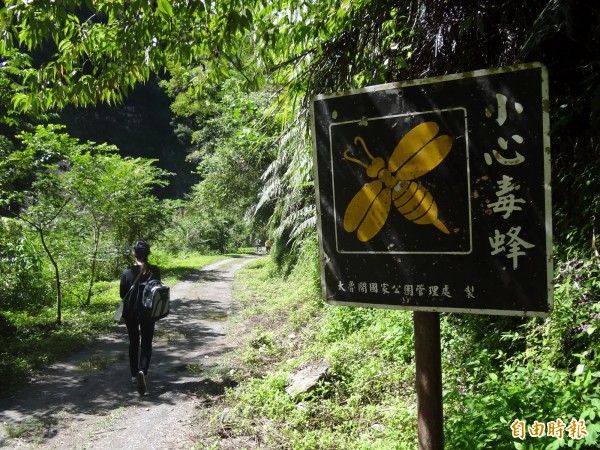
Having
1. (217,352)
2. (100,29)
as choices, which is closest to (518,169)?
(100,29)

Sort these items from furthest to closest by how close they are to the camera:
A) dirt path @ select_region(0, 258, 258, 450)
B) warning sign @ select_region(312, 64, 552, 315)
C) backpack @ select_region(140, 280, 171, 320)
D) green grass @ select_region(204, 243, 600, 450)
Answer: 1. backpack @ select_region(140, 280, 171, 320)
2. dirt path @ select_region(0, 258, 258, 450)
3. green grass @ select_region(204, 243, 600, 450)
4. warning sign @ select_region(312, 64, 552, 315)

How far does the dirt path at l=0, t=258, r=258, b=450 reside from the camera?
4266mm

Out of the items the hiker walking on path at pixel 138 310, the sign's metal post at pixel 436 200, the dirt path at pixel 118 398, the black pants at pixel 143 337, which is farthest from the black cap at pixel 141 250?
the sign's metal post at pixel 436 200

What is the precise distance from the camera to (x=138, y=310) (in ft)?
17.4

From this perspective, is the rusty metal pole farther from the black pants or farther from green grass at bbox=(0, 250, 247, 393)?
green grass at bbox=(0, 250, 247, 393)

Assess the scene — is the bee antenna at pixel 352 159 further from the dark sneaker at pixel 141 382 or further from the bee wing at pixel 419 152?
the dark sneaker at pixel 141 382

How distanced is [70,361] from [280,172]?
22.6 ft

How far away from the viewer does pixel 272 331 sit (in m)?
7.70

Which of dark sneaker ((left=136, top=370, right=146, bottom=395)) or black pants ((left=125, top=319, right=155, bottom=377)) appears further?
black pants ((left=125, top=319, right=155, bottom=377))

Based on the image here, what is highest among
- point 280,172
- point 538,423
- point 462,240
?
point 280,172

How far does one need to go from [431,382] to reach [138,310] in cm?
424

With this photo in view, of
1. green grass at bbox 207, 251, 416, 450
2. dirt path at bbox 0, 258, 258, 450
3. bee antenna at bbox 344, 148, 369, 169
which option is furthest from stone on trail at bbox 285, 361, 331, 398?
bee antenna at bbox 344, 148, 369, 169

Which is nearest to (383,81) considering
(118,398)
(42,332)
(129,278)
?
(129,278)

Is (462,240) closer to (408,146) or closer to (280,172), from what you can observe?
(408,146)
